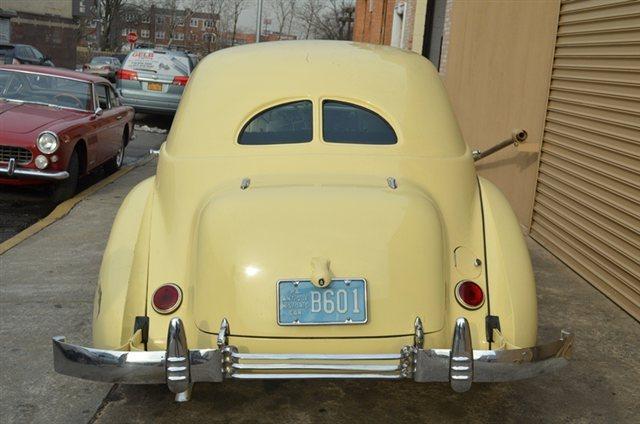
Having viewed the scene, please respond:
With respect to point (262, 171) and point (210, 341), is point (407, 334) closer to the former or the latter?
point (210, 341)

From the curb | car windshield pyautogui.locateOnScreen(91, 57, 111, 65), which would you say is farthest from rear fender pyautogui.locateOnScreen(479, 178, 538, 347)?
car windshield pyautogui.locateOnScreen(91, 57, 111, 65)

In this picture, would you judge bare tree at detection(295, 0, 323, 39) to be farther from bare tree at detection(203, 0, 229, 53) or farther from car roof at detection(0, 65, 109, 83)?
car roof at detection(0, 65, 109, 83)

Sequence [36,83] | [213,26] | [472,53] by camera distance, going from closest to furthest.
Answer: [36,83] < [472,53] < [213,26]

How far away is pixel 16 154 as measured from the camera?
8.03m

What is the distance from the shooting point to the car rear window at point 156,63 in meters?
16.7

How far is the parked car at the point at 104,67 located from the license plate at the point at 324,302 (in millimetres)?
32974

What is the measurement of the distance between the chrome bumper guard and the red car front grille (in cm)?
538

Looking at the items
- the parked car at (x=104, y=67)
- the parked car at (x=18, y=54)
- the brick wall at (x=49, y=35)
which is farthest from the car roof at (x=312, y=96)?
the brick wall at (x=49, y=35)

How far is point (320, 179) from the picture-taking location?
375cm

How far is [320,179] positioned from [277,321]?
0.88 meters

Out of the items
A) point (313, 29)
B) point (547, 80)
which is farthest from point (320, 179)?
point (313, 29)

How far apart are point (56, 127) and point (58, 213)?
3.25 feet

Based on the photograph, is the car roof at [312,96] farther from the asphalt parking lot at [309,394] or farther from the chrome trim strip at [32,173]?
the chrome trim strip at [32,173]

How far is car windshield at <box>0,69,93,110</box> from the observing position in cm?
938
